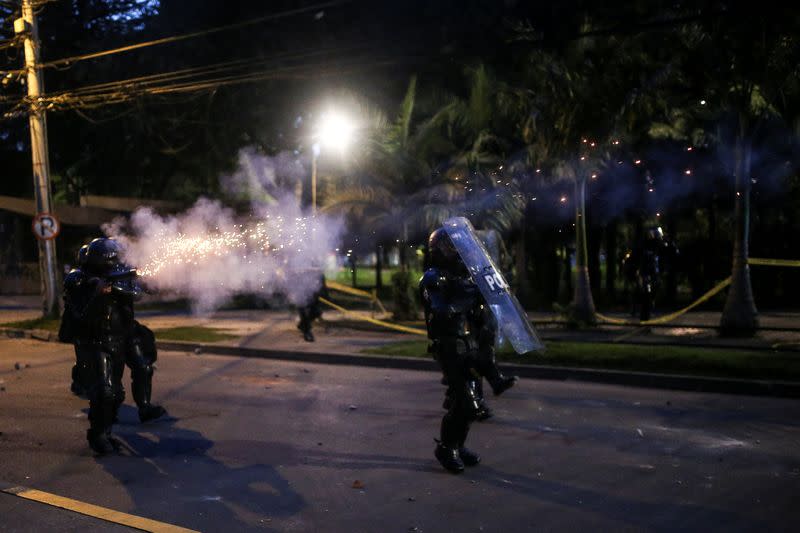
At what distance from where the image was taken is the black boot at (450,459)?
6.15 meters

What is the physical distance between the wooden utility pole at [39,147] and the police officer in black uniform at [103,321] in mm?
11510

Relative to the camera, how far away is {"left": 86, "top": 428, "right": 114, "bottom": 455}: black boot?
6.92 m

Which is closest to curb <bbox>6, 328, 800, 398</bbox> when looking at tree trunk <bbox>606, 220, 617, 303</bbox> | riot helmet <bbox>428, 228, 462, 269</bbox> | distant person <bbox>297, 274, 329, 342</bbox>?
distant person <bbox>297, 274, 329, 342</bbox>

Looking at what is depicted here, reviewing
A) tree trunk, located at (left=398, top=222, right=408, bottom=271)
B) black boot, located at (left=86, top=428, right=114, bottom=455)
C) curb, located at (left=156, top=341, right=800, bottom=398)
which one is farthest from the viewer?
tree trunk, located at (left=398, top=222, right=408, bottom=271)

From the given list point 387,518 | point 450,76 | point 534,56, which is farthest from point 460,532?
point 450,76

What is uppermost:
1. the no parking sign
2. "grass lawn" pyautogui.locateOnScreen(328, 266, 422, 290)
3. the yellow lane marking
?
the no parking sign

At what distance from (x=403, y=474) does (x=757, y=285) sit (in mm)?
16955

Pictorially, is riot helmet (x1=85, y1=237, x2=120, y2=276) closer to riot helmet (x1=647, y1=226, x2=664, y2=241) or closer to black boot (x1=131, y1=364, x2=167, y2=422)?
black boot (x1=131, y1=364, x2=167, y2=422)

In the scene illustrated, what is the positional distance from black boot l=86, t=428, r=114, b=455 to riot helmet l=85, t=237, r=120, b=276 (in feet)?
4.45

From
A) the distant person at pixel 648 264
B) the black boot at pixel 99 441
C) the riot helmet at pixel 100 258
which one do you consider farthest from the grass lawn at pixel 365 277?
the black boot at pixel 99 441

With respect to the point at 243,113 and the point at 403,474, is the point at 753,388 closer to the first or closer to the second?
the point at 403,474

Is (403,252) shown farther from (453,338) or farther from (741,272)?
(453,338)

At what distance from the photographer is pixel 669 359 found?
10.8 m

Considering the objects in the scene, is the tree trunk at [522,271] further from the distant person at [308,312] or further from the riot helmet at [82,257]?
the riot helmet at [82,257]
